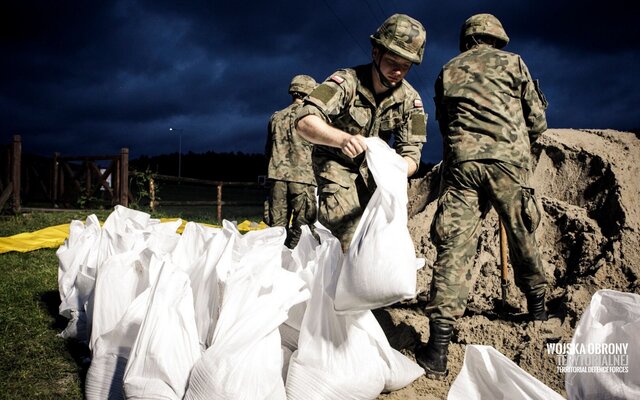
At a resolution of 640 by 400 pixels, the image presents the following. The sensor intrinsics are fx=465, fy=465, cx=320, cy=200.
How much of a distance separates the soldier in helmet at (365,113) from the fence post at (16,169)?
9.55 m

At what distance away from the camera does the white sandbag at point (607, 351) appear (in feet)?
4.24

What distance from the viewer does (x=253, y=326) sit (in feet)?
5.10

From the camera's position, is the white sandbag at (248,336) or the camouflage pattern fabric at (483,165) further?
the camouflage pattern fabric at (483,165)

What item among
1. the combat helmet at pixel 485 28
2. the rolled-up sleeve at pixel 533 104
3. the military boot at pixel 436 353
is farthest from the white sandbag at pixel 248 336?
the combat helmet at pixel 485 28

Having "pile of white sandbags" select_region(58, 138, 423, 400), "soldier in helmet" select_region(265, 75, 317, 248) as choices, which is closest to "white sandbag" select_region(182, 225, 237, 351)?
"pile of white sandbags" select_region(58, 138, 423, 400)

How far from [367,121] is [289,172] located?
2864 mm

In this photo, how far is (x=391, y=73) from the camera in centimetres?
231

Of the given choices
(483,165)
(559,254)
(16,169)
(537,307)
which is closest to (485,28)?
(483,165)

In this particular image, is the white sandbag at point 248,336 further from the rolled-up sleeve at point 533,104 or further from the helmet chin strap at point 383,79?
the rolled-up sleeve at point 533,104

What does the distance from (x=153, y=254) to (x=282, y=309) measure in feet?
2.22

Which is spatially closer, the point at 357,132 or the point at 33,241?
the point at 357,132

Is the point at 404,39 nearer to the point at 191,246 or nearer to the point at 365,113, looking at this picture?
the point at 365,113

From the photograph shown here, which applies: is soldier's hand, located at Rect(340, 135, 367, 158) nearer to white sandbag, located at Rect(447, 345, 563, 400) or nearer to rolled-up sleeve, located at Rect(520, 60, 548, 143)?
white sandbag, located at Rect(447, 345, 563, 400)

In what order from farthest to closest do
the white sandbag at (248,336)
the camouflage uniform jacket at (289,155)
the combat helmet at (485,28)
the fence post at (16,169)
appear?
the fence post at (16,169) < the camouflage uniform jacket at (289,155) < the combat helmet at (485,28) < the white sandbag at (248,336)
